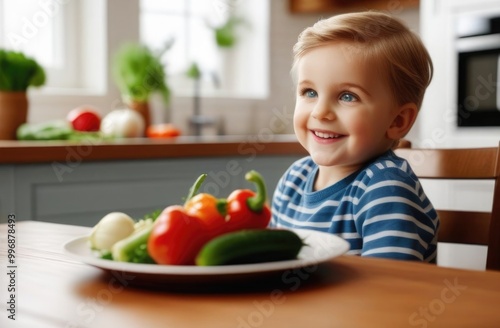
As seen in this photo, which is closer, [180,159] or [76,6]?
[180,159]

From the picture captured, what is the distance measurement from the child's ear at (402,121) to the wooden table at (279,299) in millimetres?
447

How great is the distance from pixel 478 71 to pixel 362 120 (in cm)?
171

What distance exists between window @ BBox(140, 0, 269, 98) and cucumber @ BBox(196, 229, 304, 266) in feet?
8.56

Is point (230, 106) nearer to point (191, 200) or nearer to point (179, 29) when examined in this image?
point (179, 29)

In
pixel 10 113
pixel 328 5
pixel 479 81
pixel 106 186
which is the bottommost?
pixel 106 186

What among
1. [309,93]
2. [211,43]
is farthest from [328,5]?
[309,93]

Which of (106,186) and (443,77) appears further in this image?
(443,77)

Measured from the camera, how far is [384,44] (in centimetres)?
115

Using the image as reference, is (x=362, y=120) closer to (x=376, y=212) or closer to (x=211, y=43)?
(x=376, y=212)

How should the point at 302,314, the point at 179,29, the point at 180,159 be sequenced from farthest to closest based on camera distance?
1. the point at 179,29
2. the point at 180,159
3. the point at 302,314

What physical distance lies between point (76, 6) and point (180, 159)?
3.28 ft

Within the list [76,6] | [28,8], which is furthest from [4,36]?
[76,6]

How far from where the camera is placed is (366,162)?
120cm

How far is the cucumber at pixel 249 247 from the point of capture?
2.16 ft
